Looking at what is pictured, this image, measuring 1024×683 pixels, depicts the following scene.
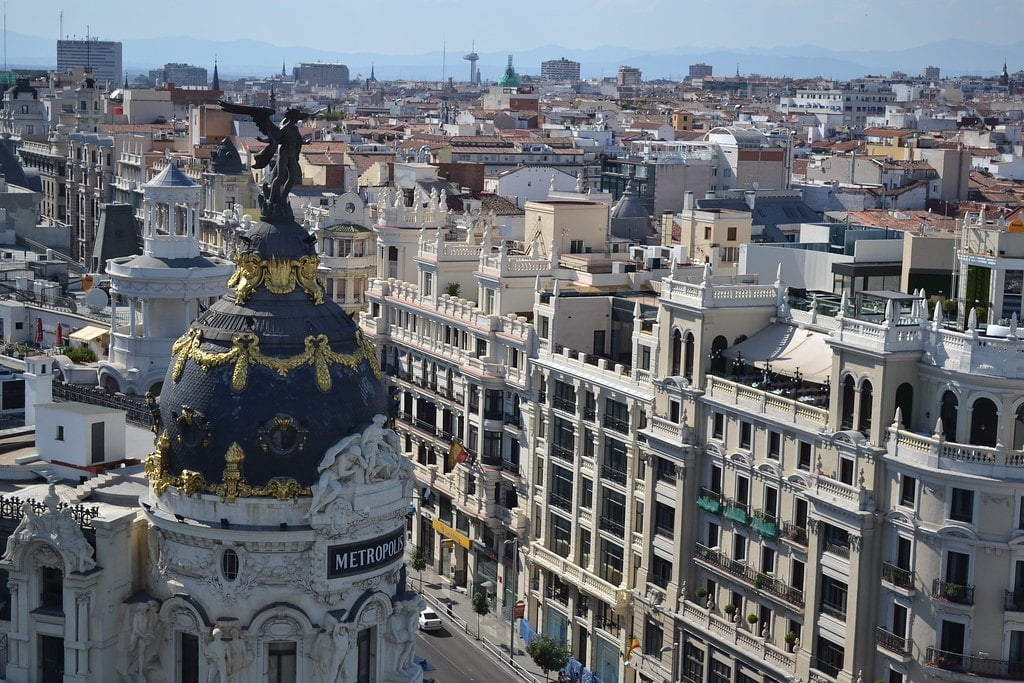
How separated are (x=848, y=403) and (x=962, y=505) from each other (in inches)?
277

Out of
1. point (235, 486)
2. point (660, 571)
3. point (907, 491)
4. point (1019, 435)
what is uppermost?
point (235, 486)

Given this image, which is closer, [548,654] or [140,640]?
[140,640]

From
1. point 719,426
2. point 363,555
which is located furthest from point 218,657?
point 719,426

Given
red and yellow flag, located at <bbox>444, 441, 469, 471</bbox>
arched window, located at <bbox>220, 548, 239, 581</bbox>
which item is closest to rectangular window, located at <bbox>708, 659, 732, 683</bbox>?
red and yellow flag, located at <bbox>444, 441, 469, 471</bbox>

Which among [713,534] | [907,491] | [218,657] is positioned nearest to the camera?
[218,657]

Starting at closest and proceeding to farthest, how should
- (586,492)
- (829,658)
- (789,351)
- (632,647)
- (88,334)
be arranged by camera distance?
(829,658)
(789,351)
(632,647)
(586,492)
(88,334)

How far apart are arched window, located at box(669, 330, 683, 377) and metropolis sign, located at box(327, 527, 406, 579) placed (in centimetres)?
3627

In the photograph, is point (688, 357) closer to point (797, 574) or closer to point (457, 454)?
point (797, 574)

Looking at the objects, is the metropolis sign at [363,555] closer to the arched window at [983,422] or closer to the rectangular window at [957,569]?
the rectangular window at [957,569]

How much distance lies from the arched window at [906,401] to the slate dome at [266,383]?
2809cm

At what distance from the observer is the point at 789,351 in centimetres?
8988

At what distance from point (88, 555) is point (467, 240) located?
227 ft

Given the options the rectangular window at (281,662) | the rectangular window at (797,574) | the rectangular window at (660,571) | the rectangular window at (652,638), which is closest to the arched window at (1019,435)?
the rectangular window at (797,574)

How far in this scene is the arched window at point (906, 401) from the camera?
257 feet
